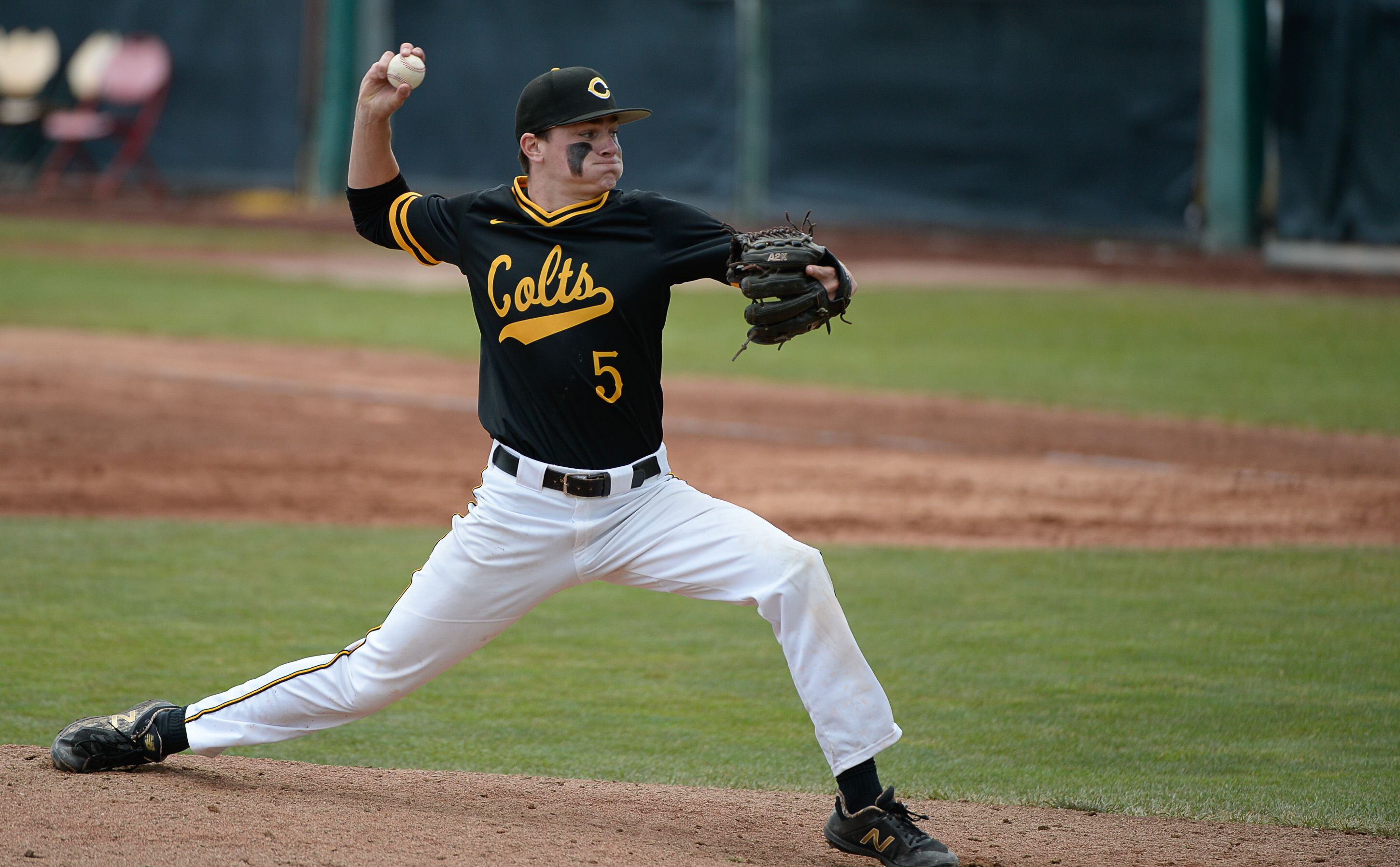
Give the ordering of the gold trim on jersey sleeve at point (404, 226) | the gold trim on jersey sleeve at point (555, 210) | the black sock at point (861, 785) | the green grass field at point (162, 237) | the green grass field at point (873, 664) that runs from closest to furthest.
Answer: the black sock at point (861, 785) → the gold trim on jersey sleeve at point (555, 210) → the gold trim on jersey sleeve at point (404, 226) → the green grass field at point (873, 664) → the green grass field at point (162, 237)

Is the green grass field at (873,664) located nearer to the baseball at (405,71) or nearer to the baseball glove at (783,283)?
the baseball glove at (783,283)

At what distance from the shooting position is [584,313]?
3.70 metres

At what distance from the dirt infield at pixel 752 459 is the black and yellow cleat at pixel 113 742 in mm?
3739

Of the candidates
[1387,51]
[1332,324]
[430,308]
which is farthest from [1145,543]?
→ [1387,51]

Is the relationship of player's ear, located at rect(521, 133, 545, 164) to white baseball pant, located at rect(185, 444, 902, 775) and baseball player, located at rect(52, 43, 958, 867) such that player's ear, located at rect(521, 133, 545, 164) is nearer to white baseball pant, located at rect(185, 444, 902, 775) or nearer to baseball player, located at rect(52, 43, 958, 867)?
baseball player, located at rect(52, 43, 958, 867)

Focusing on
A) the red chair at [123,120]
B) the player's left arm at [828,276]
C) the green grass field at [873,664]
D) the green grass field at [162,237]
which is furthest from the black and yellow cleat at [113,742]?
the red chair at [123,120]

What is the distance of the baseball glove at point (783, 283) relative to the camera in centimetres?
357

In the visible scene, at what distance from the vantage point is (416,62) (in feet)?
12.9

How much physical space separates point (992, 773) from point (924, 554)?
2769 mm

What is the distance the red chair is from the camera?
24.3 meters

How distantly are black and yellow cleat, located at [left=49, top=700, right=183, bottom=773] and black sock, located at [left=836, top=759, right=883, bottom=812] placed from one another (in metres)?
1.68

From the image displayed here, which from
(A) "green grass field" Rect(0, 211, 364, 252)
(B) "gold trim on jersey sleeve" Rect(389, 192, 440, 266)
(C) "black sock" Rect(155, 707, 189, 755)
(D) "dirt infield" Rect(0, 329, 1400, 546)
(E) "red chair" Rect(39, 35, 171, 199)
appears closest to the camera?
(C) "black sock" Rect(155, 707, 189, 755)

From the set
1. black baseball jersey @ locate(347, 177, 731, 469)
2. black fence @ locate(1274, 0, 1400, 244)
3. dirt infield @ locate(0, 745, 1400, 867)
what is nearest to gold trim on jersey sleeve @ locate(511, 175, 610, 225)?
black baseball jersey @ locate(347, 177, 731, 469)

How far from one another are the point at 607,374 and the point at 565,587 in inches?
20.7
